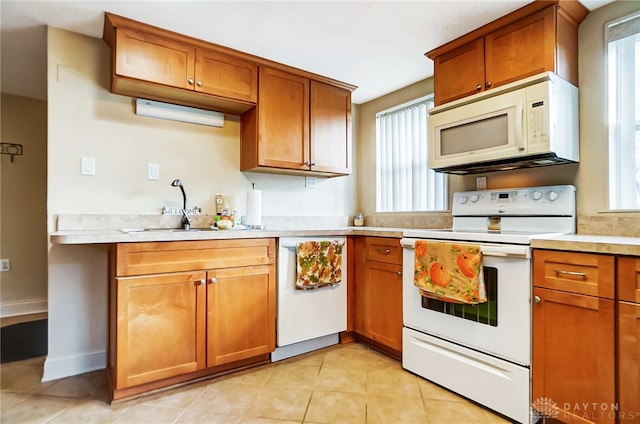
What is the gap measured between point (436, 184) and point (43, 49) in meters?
3.09

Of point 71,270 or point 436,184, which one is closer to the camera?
point 71,270

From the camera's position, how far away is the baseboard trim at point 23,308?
10.9 feet

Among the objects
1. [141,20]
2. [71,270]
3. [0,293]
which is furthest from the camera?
[0,293]

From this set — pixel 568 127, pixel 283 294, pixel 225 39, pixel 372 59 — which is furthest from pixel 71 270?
pixel 568 127

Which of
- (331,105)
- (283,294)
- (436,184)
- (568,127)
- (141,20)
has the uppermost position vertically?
(141,20)

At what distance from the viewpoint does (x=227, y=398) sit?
1.83 metres

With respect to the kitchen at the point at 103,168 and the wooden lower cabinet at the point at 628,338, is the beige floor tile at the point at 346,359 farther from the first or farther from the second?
the kitchen at the point at 103,168

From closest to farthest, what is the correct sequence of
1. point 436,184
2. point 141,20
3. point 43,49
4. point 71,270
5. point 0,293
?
point 141,20, point 71,270, point 43,49, point 436,184, point 0,293

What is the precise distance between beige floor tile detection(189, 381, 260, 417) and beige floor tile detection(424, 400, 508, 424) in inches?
36.9

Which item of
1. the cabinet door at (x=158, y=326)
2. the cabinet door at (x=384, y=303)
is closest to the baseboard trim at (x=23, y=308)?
the cabinet door at (x=158, y=326)

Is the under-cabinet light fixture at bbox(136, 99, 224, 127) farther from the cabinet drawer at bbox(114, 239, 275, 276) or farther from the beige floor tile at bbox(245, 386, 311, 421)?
the beige floor tile at bbox(245, 386, 311, 421)

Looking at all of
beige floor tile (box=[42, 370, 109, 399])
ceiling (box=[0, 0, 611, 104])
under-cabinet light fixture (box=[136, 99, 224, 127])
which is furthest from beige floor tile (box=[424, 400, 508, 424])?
under-cabinet light fixture (box=[136, 99, 224, 127])

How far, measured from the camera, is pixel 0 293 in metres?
3.31

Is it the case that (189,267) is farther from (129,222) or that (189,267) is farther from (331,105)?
(331,105)
